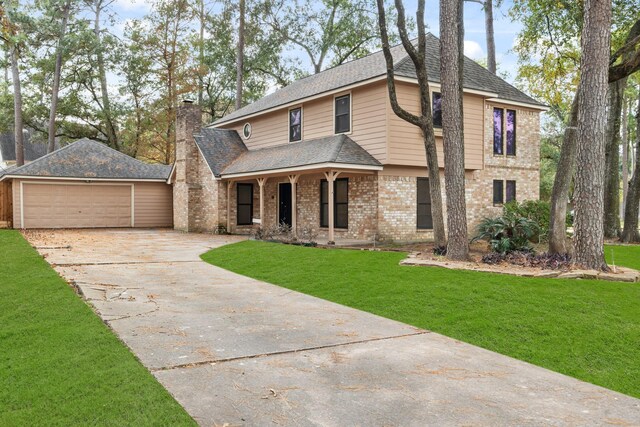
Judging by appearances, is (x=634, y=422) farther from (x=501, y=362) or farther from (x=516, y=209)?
(x=516, y=209)

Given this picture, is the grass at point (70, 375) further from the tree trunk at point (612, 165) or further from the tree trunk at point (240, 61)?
the tree trunk at point (240, 61)

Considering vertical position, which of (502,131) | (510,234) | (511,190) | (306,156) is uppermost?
(502,131)

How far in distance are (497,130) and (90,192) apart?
17.9 m

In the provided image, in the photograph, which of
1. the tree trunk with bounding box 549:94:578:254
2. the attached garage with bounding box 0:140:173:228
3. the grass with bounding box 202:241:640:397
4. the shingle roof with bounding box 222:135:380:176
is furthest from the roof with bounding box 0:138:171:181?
the tree trunk with bounding box 549:94:578:254

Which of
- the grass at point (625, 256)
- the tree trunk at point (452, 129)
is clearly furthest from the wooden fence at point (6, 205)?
the grass at point (625, 256)

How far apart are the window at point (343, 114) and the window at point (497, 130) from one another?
18.8 feet

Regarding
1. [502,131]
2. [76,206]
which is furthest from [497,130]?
[76,206]

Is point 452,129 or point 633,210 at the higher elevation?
point 452,129

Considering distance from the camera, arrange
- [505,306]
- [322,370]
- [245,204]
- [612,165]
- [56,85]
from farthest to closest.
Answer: [56,85] → [245,204] → [612,165] → [505,306] → [322,370]

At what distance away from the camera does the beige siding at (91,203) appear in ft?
73.3

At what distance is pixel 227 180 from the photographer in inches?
784

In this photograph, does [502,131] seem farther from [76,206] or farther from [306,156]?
[76,206]

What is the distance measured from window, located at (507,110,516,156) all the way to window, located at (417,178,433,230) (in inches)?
180

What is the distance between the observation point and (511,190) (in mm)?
19219
